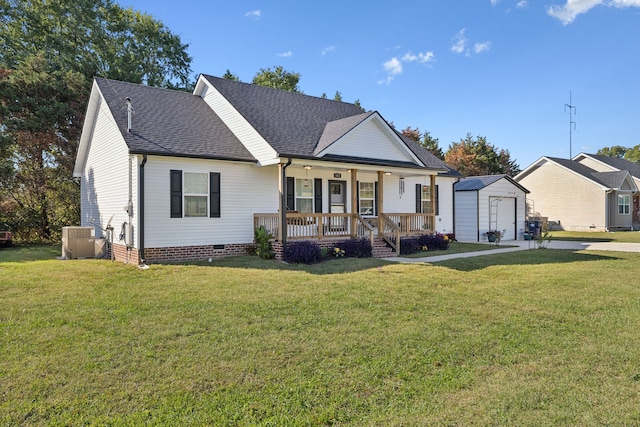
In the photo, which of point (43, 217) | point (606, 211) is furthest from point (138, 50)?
point (606, 211)

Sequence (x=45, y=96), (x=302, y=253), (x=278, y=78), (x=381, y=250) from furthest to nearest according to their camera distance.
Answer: (x=278, y=78) → (x=45, y=96) → (x=381, y=250) → (x=302, y=253)

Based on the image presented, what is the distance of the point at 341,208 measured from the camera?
52.7 feet

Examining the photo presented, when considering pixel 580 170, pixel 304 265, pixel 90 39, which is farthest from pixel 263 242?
pixel 580 170

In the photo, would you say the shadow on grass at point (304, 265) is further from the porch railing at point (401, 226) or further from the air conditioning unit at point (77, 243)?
the air conditioning unit at point (77, 243)

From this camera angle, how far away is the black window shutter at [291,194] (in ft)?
47.6

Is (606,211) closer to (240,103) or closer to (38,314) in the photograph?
(240,103)

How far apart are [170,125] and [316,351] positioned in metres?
10.9

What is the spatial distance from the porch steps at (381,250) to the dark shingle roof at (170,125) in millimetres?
5276

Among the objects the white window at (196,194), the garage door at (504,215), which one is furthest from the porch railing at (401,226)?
the garage door at (504,215)

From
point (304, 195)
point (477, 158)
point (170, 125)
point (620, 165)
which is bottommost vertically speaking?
point (304, 195)

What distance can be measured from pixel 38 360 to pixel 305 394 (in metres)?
3.08

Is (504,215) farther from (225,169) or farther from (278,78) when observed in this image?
(278,78)

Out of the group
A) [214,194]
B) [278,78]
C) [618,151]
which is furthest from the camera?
[618,151]

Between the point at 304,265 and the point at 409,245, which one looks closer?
the point at 304,265
